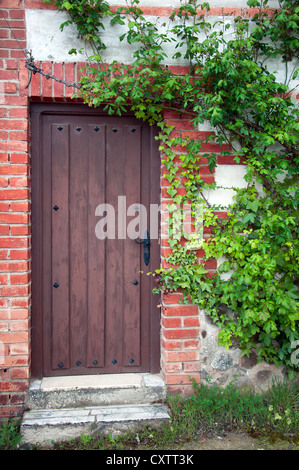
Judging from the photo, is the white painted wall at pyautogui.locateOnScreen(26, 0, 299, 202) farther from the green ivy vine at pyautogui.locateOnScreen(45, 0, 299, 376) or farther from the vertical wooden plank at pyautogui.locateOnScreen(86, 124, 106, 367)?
the vertical wooden plank at pyautogui.locateOnScreen(86, 124, 106, 367)

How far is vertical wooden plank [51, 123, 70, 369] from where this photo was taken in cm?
314

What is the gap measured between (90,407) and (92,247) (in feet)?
4.03

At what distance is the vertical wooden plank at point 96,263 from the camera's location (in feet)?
10.4

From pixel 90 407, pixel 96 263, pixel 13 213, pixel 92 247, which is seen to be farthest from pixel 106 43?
pixel 90 407

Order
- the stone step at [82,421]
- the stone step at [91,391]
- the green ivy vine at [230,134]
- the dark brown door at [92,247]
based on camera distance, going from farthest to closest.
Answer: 1. the dark brown door at [92,247]
2. the stone step at [91,391]
3. the green ivy vine at [230,134]
4. the stone step at [82,421]

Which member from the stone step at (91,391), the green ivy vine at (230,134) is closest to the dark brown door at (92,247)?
the stone step at (91,391)

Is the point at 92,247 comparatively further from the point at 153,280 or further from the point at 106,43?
the point at 106,43

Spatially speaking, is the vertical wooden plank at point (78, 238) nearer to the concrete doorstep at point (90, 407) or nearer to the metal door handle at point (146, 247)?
the concrete doorstep at point (90, 407)

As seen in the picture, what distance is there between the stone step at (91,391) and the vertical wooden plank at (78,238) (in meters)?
0.19

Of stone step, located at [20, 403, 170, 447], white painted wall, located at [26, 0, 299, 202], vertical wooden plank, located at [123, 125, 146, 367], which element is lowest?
stone step, located at [20, 403, 170, 447]

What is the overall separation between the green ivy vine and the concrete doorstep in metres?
0.74

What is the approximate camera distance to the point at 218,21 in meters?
3.01

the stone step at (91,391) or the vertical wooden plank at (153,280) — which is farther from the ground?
the vertical wooden plank at (153,280)

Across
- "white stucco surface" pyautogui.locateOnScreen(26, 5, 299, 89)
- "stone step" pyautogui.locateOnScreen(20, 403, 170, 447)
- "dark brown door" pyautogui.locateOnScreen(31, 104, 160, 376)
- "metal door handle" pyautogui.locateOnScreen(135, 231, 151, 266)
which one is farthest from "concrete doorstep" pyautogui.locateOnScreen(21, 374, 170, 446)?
"white stucco surface" pyautogui.locateOnScreen(26, 5, 299, 89)
